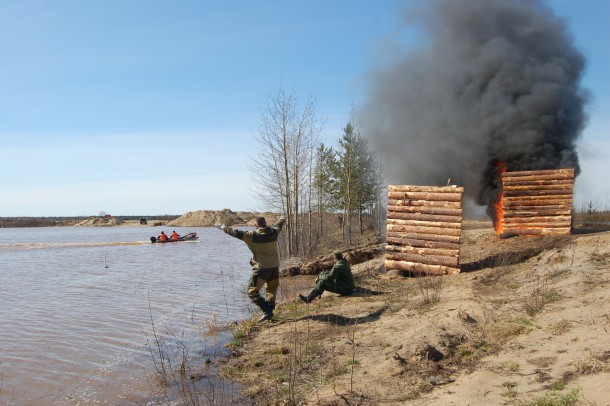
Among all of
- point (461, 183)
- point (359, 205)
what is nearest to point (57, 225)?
point (359, 205)

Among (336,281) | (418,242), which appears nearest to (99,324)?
(336,281)

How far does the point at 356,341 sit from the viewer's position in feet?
25.4

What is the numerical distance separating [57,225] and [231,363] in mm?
111594

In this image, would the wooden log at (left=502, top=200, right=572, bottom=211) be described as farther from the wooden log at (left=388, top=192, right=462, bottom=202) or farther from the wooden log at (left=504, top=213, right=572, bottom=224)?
the wooden log at (left=388, top=192, right=462, bottom=202)

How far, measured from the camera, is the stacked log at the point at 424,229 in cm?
1314

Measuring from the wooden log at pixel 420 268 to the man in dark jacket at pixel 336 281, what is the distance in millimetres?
2792

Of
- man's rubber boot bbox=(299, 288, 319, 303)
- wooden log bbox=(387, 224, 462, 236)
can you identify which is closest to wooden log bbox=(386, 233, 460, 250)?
wooden log bbox=(387, 224, 462, 236)

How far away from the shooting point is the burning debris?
15.4 m

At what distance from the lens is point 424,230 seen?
13.5m

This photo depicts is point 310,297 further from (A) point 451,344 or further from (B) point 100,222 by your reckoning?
(B) point 100,222

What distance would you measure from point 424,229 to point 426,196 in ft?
3.05

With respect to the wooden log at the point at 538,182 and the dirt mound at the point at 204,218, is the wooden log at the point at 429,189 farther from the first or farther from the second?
the dirt mound at the point at 204,218

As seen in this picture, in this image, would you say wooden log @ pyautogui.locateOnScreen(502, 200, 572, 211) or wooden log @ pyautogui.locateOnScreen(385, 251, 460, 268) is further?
wooden log @ pyautogui.locateOnScreen(502, 200, 572, 211)

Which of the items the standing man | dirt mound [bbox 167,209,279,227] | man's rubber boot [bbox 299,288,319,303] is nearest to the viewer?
the standing man
